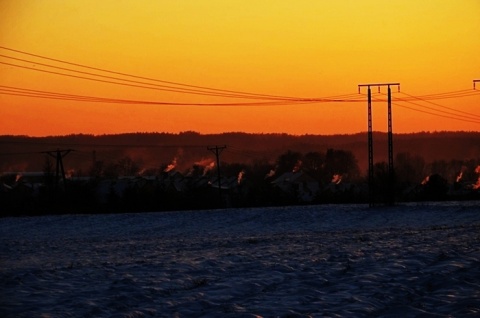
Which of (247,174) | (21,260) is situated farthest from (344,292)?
(247,174)

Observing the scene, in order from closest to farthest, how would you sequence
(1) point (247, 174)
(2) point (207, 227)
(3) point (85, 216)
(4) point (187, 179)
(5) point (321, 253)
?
1. (5) point (321, 253)
2. (2) point (207, 227)
3. (3) point (85, 216)
4. (4) point (187, 179)
5. (1) point (247, 174)

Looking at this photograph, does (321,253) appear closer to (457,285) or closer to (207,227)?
(457,285)

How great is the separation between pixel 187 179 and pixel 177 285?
14890 centimetres

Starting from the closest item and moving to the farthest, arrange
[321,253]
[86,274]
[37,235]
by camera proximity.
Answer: [86,274] → [321,253] → [37,235]

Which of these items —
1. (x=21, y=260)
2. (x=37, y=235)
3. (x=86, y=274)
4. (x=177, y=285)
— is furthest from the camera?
(x=37, y=235)

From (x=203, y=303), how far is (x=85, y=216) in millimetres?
52712

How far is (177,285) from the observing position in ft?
67.3

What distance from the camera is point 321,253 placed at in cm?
2733

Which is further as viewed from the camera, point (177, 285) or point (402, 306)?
point (177, 285)

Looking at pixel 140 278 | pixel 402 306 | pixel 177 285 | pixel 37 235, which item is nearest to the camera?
pixel 402 306

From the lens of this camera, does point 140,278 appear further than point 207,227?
No

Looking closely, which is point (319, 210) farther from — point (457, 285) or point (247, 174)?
point (247, 174)

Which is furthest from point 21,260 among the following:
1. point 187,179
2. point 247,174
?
point 247,174

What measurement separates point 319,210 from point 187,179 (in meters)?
101
